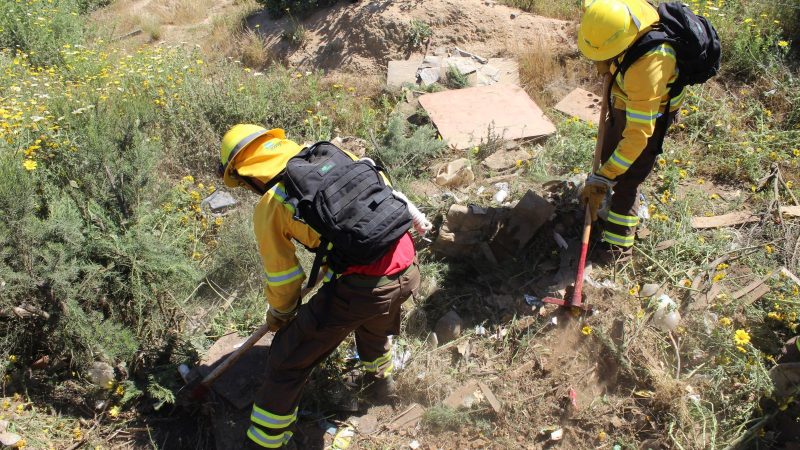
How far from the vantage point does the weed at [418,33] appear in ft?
22.4

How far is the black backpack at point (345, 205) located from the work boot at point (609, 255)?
204cm

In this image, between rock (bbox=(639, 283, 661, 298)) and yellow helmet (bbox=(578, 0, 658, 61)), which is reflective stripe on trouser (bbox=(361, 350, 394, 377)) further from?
yellow helmet (bbox=(578, 0, 658, 61))

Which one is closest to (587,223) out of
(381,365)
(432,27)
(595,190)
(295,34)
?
(595,190)

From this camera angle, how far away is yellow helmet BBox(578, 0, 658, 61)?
3.41m

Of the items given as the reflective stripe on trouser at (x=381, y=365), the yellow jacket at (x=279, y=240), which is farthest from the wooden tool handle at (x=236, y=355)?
the reflective stripe on trouser at (x=381, y=365)

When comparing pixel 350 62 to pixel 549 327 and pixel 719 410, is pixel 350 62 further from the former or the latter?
pixel 719 410

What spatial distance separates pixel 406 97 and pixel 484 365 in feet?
10.5

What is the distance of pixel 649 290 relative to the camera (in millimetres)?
4000

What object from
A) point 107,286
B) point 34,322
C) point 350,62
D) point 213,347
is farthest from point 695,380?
point 350,62

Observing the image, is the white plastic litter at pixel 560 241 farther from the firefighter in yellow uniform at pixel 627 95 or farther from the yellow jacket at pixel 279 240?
the yellow jacket at pixel 279 240

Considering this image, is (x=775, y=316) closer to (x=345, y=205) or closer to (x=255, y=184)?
(x=345, y=205)

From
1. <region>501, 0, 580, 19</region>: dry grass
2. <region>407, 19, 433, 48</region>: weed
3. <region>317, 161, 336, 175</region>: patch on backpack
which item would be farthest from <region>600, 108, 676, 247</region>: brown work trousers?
<region>501, 0, 580, 19</region>: dry grass

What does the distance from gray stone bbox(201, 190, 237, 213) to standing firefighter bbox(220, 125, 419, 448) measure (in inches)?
81.0

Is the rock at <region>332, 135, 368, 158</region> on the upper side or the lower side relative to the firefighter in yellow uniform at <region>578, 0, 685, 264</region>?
lower
